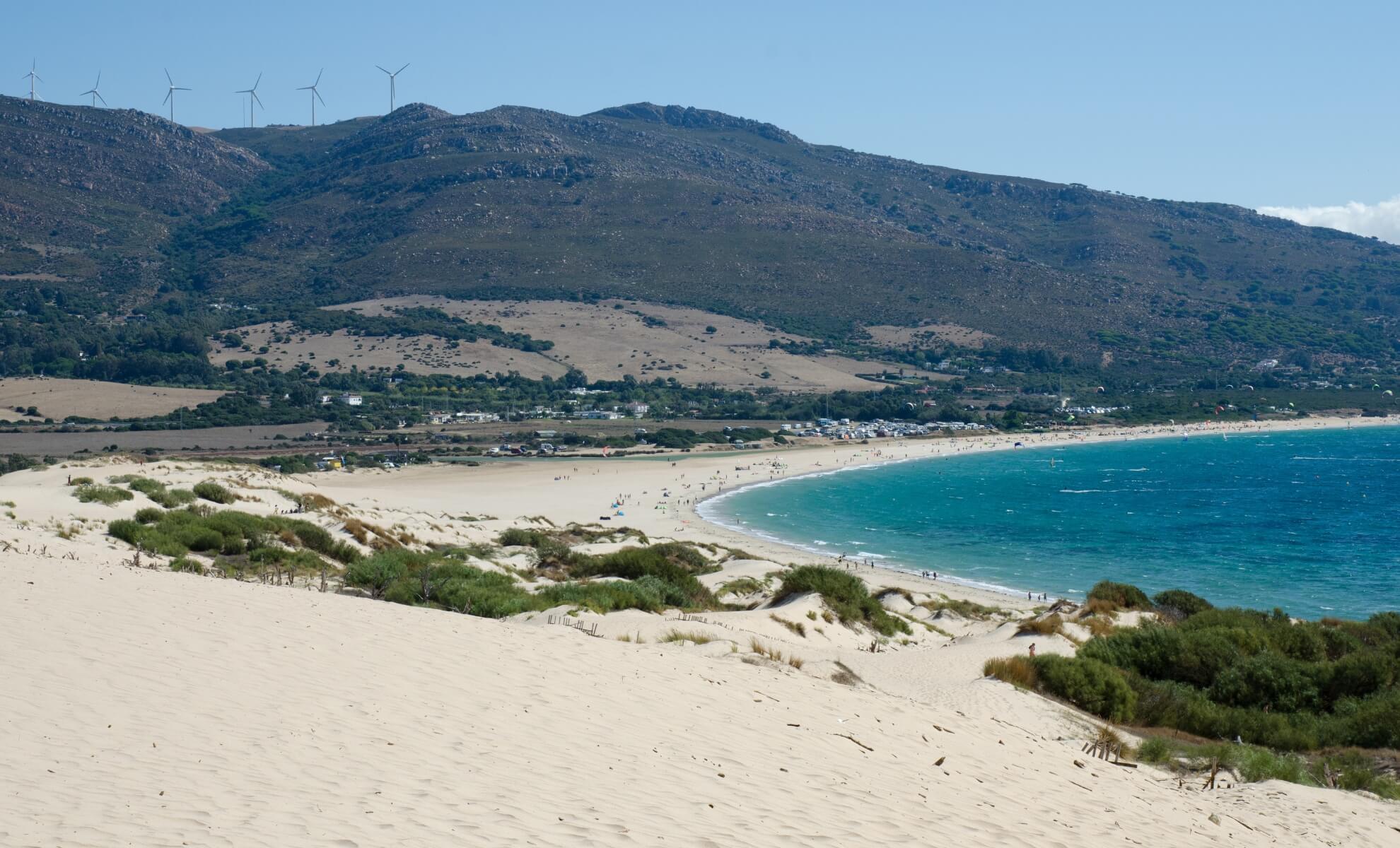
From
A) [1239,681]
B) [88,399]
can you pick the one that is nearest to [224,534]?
[1239,681]

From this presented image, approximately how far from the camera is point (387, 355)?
127500 millimetres

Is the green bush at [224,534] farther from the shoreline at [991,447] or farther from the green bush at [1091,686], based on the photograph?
the shoreline at [991,447]

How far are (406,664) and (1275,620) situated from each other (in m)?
15.9

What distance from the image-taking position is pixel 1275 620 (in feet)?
65.2

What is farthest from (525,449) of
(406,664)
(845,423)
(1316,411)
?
(1316,411)

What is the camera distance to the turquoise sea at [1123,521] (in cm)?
3844

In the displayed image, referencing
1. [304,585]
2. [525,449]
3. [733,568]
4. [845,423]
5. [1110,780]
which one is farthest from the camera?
[845,423]

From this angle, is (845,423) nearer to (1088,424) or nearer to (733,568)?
(1088,424)

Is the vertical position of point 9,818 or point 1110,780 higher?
point 9,818

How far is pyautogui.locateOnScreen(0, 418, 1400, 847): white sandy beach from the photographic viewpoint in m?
6.85

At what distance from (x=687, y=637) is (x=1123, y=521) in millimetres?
45437

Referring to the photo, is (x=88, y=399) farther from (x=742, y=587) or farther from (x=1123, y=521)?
(x=742, y=587)

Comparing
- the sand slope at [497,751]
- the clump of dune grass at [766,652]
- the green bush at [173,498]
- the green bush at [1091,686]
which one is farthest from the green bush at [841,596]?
the green bush at [173,498]

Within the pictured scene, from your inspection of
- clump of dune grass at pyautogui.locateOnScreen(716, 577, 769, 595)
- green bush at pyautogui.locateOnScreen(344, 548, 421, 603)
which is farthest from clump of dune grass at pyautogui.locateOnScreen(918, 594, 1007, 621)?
green bush at pyautogui.locateOnScreen(344, 548, 421, 603)
